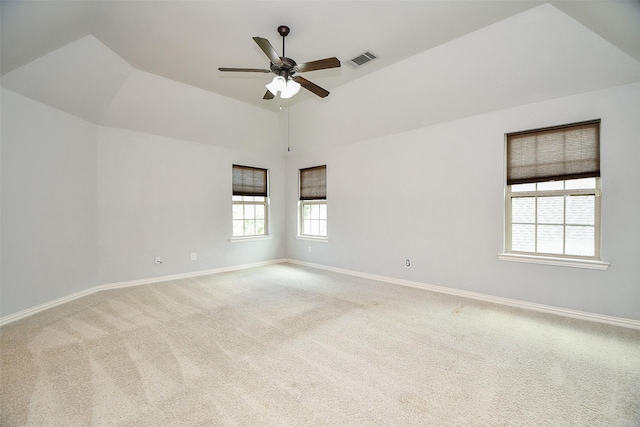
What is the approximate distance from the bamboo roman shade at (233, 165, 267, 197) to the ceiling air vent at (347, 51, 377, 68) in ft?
10.5

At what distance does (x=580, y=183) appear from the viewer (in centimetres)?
323

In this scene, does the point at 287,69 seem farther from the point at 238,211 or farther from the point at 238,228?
the point at 238,228

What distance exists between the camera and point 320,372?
6.92ft

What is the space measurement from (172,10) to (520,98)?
4060 mm

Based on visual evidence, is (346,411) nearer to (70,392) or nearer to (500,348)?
(500,348)

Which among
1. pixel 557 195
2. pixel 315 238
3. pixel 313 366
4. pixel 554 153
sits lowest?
pixel 313 366

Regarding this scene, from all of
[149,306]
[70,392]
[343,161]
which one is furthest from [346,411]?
[343,161]

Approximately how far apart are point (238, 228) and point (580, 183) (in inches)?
219

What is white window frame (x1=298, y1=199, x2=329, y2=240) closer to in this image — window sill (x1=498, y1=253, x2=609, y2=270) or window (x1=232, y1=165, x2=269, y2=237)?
window (x1=232, y1=165, x2=269, y2=237)

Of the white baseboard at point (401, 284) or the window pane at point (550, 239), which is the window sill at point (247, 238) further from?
the window pane at point (550, 239)

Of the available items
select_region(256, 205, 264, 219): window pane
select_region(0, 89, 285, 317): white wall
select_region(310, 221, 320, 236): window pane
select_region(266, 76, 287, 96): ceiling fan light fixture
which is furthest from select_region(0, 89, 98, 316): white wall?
select_region(310, 221, 320, 236): window pane

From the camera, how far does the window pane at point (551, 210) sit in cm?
337

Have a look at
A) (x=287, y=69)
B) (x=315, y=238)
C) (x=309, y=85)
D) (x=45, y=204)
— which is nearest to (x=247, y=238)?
(x=315, y=238)

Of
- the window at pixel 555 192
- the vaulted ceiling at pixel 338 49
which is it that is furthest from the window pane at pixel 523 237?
the vaulted ceiling at pixel 338 49
